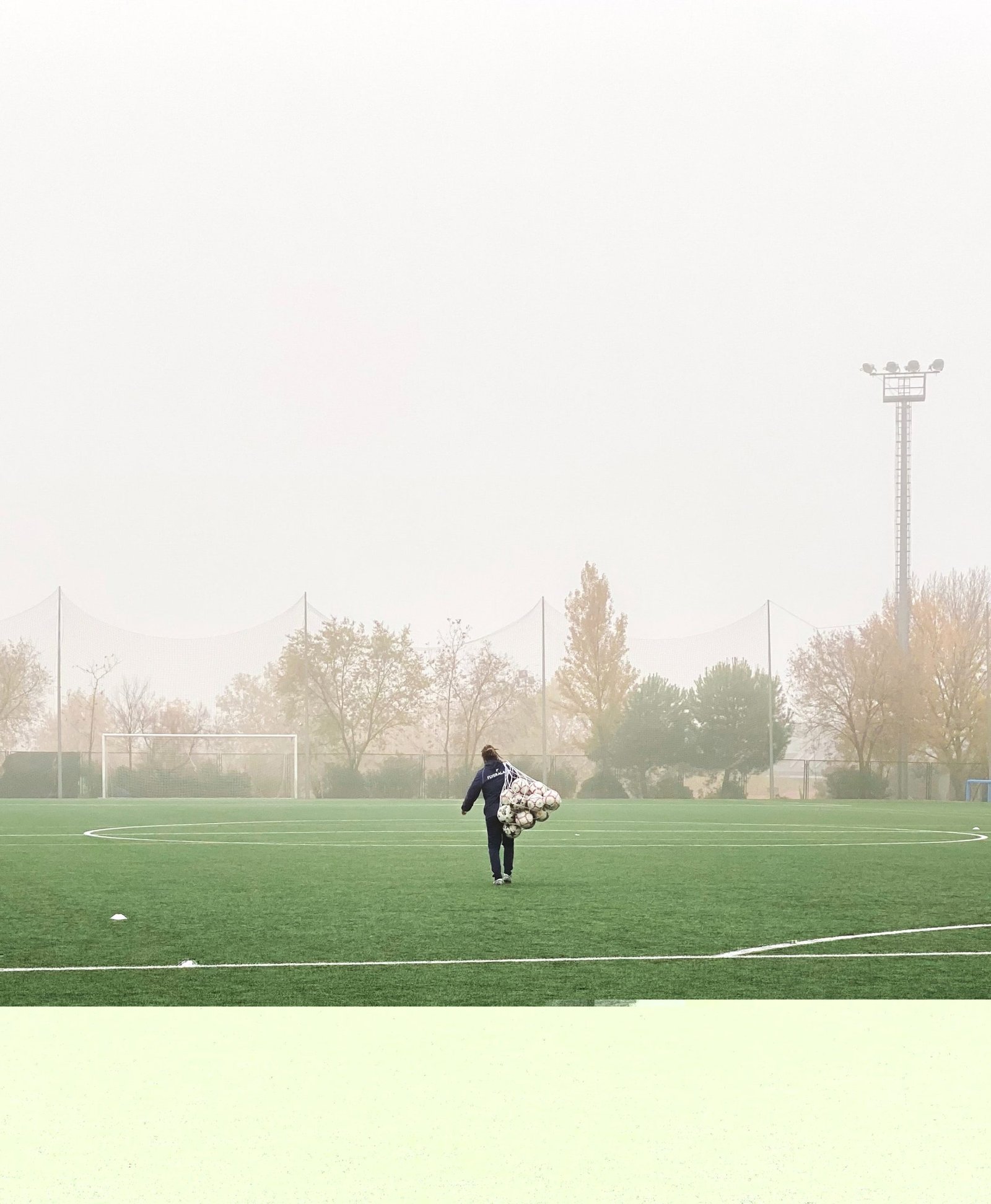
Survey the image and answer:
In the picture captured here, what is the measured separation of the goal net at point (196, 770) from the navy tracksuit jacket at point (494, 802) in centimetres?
3495

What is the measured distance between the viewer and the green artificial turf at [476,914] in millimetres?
7973

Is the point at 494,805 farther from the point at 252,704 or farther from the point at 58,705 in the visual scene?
the point at 252,704

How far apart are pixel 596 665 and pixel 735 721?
31.6 ft

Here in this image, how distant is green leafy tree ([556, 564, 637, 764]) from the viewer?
189 feet

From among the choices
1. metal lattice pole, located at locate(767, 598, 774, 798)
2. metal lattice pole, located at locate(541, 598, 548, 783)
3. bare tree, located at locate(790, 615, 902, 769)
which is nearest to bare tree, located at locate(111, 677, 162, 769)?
metal lattice pole, located at locate(541, 598, 548, 783)

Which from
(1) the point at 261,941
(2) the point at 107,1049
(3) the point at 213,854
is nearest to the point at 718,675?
(3) the point at 213,854

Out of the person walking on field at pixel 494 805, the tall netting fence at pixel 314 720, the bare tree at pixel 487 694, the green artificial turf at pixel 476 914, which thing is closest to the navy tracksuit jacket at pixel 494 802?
the person walking on field at pixel 494 805

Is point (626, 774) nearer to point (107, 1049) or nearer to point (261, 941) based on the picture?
point (261, 941)

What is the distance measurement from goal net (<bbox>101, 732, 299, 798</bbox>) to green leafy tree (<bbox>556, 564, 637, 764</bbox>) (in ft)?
37.1

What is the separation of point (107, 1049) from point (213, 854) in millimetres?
14067

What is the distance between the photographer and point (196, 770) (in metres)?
50.2

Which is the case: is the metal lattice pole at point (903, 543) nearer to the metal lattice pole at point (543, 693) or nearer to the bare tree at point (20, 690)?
the metal lattice pole at point (543, 693)

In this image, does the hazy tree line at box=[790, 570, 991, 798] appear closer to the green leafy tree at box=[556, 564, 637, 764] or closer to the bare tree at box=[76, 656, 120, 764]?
the green leafy tree at box=[556, 564, 637, 764]

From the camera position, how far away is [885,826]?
96.3 feet
